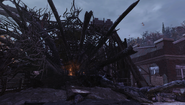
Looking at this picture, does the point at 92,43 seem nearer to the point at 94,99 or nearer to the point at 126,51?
the point at 126,51

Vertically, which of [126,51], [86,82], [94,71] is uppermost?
[126,51]

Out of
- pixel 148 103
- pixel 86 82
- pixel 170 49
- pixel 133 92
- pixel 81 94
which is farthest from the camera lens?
pixel 170 49

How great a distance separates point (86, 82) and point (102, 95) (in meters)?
2.24

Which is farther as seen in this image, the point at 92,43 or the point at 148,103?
the point at 92,43

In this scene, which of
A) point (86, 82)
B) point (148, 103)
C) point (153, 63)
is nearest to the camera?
point (148, 103)

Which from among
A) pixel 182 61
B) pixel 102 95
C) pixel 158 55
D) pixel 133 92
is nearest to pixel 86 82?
pixel 102 95

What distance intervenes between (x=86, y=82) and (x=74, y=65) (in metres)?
1.27

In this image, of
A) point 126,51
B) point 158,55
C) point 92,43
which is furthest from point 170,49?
point 126,51

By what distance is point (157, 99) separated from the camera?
4559mm

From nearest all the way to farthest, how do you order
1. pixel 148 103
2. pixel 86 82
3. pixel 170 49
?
pixel 148 103 → pixel 86 82 → pixel 170 49

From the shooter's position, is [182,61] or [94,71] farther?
[182,61]

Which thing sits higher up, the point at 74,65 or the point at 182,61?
the point at 182,61

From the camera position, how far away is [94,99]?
4391 millimetres

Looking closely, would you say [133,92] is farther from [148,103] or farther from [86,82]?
[86,82]
